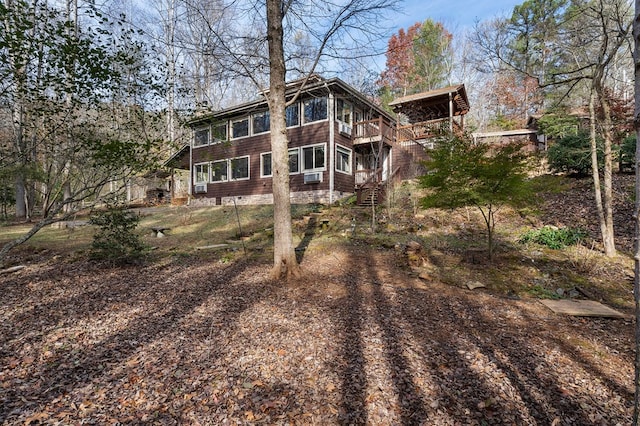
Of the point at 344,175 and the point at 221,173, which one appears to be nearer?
the point at 344,175

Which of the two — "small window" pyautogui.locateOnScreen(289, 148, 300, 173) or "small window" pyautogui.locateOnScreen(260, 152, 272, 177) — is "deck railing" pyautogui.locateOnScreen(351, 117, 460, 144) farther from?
"small window" pyautogui.locateOnScreen(260, 152, 272, 177)

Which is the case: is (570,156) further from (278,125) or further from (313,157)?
(278,125)

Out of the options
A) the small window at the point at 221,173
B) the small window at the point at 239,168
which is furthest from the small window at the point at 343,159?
the small window at the point at 221,173

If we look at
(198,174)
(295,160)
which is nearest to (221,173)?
(198,174)

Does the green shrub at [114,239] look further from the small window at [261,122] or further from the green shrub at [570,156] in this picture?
the green shrub at [570,156]

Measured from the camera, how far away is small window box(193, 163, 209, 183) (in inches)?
750

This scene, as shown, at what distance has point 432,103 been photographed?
1805 cm

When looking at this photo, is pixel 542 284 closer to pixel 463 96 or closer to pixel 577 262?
pixel 577 262

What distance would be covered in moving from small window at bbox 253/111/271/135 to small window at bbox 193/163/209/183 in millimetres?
4453

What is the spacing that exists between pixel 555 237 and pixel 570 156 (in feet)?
18.2

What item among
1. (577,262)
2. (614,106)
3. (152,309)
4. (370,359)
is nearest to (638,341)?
(370,359)

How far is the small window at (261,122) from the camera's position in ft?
53.9

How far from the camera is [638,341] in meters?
1.56

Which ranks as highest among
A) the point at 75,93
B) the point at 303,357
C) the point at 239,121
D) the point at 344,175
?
the point at 239,121
